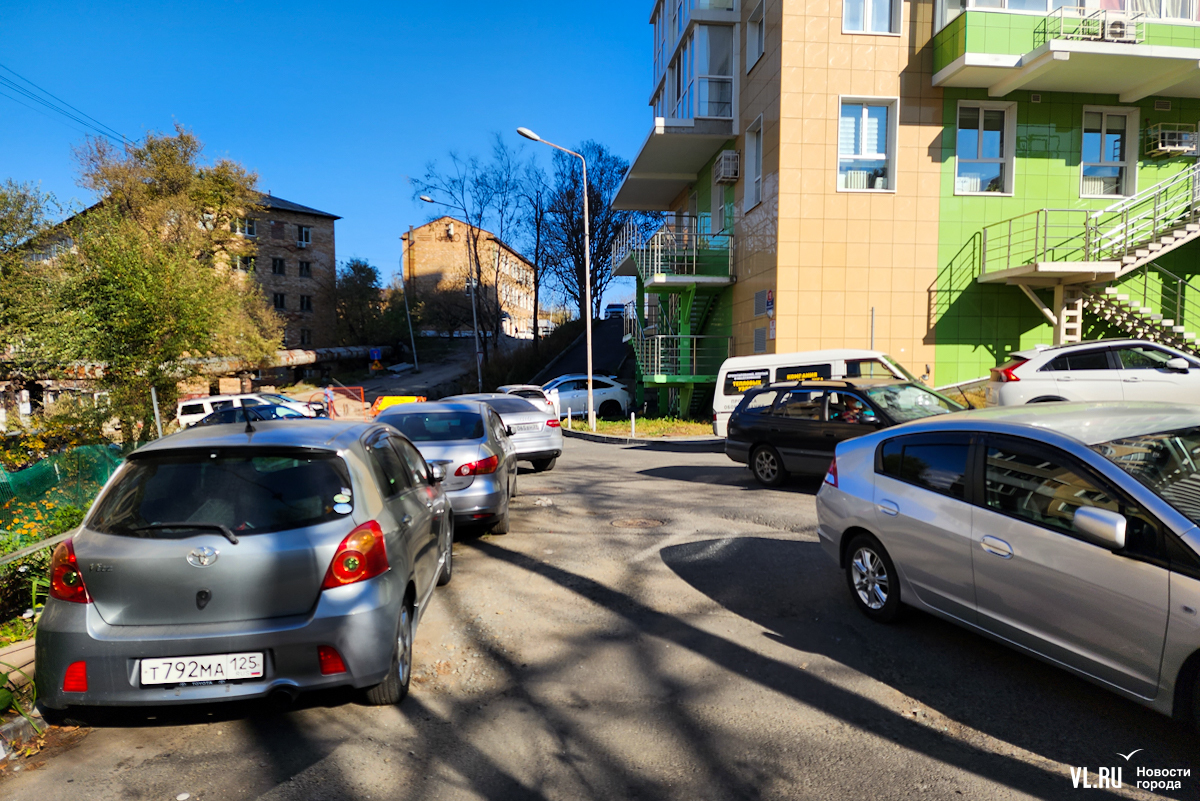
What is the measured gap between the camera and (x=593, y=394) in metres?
24.7

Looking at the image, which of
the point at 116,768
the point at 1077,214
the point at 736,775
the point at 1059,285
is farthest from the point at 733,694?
the point at 1077,214

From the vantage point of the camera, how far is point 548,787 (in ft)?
9.94

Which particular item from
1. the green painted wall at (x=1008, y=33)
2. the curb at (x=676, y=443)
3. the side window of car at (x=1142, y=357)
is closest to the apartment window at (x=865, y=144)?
the green painted wall at (x=1008, y=33)

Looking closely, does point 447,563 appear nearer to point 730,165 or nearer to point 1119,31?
point 730,165

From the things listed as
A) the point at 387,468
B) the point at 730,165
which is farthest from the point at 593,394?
the point at 387,468

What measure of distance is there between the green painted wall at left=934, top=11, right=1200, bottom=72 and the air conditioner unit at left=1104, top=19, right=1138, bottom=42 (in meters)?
0.72

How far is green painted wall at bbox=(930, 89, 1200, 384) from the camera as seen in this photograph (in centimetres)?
1833

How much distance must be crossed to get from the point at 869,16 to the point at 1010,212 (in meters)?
6.36

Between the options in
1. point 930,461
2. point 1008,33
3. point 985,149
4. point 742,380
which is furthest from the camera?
point 985,149

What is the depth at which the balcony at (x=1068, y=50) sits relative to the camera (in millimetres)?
16234

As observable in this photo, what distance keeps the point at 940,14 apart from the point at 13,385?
86.6ft

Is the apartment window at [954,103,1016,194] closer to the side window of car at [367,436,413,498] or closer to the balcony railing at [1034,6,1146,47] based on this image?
the balcony railing at [1034,6,1146,47]

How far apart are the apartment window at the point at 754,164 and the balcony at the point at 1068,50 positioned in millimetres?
4905

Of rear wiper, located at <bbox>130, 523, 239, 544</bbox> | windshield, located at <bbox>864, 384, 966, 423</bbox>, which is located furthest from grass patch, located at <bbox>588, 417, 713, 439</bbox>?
rear wiper, located at <bbox>130, 523, 239, 544</bbox>
